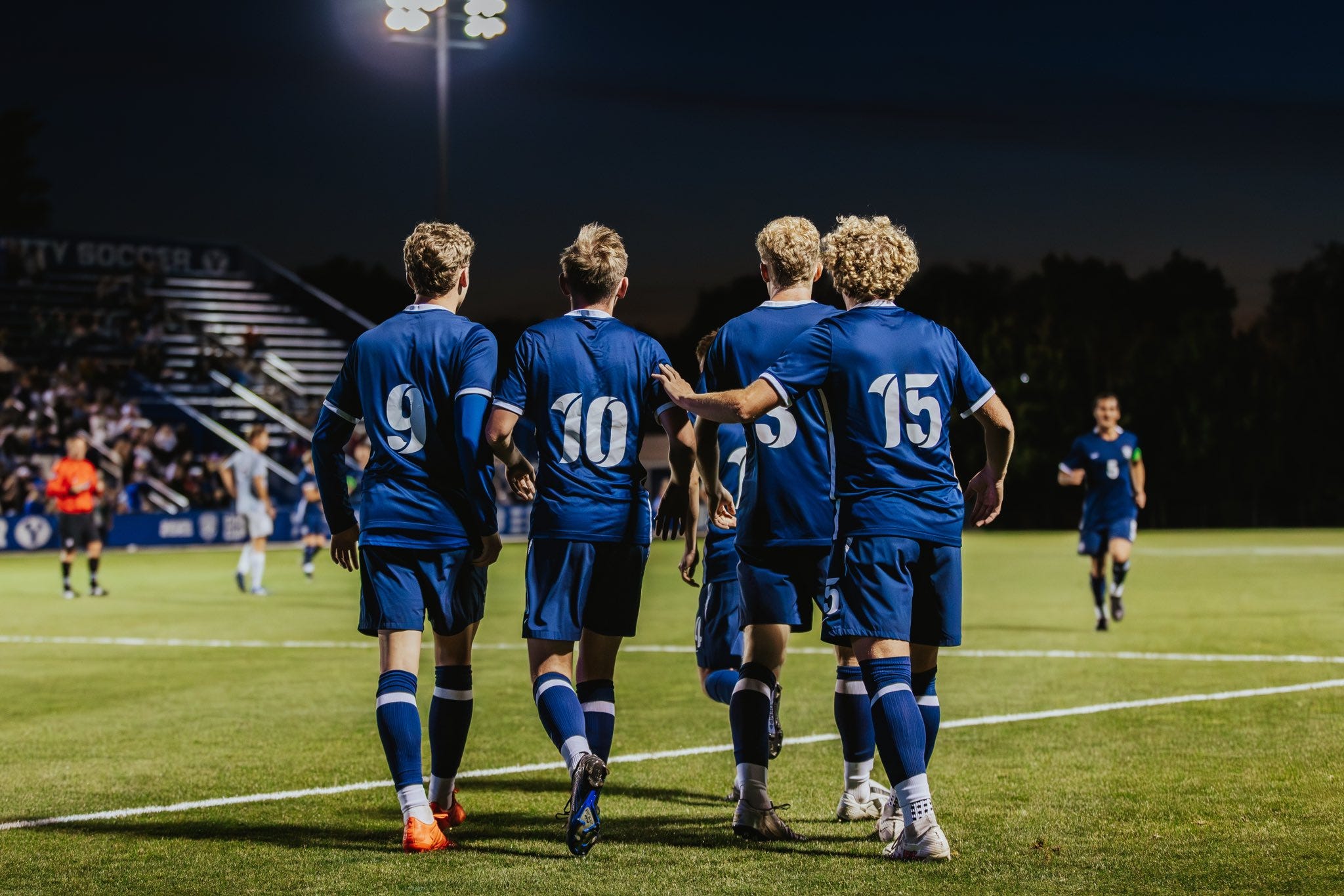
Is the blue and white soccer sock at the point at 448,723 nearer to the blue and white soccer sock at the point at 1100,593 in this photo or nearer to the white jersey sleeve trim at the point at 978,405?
the white jersey sleeve trim at the point at 978,405

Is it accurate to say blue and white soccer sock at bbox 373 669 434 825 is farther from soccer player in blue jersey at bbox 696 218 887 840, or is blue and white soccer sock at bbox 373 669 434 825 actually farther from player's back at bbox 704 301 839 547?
player's back at bbox 704 301 839 547

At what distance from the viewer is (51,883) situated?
17.2 ft

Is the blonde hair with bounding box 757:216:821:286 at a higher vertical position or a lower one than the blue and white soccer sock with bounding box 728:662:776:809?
higher

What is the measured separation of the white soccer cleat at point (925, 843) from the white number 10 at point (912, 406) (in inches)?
53.2

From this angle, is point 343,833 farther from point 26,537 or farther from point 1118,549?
point 26,537

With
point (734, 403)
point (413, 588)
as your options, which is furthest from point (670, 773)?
Result: point (734, 403)

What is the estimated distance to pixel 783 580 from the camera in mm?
6023

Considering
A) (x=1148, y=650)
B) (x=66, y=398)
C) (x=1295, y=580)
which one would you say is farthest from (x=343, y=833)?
(x=66, y=398)

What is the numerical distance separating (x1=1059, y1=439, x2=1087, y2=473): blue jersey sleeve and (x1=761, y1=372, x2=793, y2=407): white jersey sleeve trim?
33.9ft

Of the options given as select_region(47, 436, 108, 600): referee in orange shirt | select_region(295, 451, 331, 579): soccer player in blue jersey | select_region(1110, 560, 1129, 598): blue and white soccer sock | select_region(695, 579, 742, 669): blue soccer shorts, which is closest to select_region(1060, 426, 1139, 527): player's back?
select_region(1110, 560, 1129, 598): blue and white soccer sock

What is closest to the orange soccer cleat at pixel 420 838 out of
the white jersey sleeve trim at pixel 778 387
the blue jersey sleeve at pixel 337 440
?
the blue jersey sleeve at pixel 337 440

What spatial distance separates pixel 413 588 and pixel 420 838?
921mm

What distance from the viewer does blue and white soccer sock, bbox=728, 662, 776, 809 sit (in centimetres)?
590

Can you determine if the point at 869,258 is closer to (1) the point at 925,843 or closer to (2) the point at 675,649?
(1) the point at 925,843
